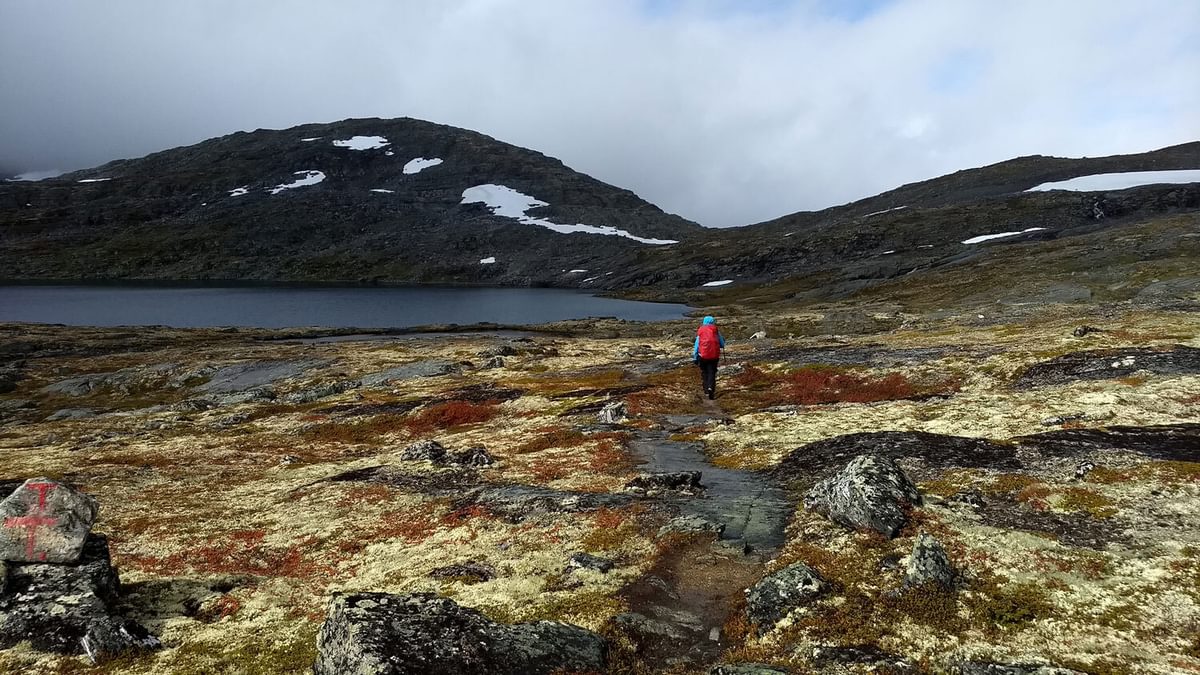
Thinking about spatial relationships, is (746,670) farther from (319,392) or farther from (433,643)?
(319,392)

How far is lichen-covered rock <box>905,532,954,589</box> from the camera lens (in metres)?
15.7

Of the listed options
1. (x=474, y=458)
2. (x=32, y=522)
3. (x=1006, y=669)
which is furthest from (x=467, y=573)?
(x=474, y=458)

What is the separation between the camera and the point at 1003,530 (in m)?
18.4

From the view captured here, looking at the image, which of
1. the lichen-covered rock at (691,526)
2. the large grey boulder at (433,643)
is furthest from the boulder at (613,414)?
the large grey boulder at (433,643)

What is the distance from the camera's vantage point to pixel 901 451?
88.5ft

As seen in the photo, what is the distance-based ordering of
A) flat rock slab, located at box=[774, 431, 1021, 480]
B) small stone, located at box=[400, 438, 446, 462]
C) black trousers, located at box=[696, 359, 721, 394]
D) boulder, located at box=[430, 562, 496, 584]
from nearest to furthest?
1. boulder, located at box=[430, 562, 496, 584]
2. flat rock slab, located at box=[774, 431, 1021, 480]
3. small stone, located at box=[400, 438, 446, 462]
4. black trousers, located at box=[696, 359, 721, 394]

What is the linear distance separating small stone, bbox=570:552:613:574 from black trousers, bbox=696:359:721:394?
25.8 metres

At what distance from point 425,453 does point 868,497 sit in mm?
23587

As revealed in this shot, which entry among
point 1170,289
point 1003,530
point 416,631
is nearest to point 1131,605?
point 1003,530

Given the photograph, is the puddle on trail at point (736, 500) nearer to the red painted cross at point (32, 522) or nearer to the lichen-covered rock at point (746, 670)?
the lichen-covered rock at point (746, 670)

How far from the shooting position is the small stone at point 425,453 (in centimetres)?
3422

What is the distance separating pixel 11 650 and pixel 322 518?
11.8m

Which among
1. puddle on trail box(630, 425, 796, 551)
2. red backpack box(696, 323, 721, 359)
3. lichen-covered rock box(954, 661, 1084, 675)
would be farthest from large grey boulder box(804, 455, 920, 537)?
red backpack box(696, 323, 721, 359)

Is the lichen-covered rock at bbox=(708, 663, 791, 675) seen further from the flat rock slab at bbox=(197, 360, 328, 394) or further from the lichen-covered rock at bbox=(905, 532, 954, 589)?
the flat rock slab at bbox=(197, 360, 328, 394)
